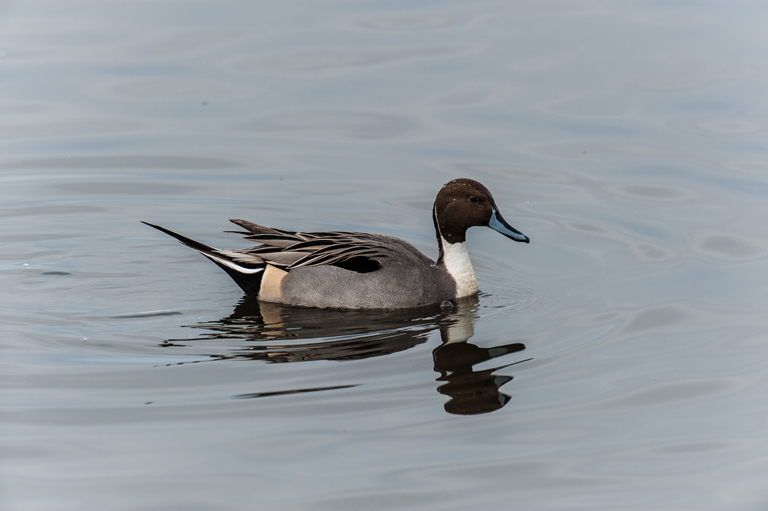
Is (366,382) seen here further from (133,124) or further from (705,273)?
(133,124)

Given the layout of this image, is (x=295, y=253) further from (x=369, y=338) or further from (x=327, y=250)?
(x=369, y=338)

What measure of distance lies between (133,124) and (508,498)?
8736 mm

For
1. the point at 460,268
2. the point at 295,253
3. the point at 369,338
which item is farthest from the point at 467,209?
the point at 369,338

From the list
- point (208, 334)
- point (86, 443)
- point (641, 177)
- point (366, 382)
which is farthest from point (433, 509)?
point (641, 177)

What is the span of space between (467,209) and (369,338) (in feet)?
5.75

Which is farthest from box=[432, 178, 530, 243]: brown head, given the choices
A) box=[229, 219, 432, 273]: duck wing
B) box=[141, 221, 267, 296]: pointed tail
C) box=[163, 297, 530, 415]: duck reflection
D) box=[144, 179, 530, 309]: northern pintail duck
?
box=[141, 221, 267, 296]: pointed tail

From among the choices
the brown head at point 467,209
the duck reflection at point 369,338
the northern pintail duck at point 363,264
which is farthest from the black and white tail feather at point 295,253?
the brown head at point 467,209

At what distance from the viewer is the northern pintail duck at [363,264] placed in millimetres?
8273

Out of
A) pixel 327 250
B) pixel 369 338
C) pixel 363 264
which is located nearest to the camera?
pixel 369 338

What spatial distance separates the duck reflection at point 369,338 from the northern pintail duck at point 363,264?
111 mm

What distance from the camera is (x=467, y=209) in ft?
28.4

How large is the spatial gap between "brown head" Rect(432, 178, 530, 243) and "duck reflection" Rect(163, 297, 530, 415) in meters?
0.65

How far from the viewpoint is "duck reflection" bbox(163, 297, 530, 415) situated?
6703 millimetres

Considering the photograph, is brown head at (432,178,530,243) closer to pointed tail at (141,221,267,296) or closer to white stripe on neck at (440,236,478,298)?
white stripe on neck at (440,236,478,298)
